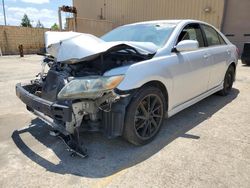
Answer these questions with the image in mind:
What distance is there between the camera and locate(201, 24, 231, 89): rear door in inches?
180

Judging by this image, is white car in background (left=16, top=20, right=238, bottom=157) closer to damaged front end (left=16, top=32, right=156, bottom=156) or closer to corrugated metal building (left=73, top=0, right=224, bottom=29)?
damaged front end (left=16, top=32, right=156, bottom=156)

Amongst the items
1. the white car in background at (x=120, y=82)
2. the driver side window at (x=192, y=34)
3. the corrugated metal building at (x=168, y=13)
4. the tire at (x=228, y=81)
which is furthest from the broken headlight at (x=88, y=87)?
the corrugated metal building at (x=168, y=13)

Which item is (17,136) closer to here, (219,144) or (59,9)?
(219,144)

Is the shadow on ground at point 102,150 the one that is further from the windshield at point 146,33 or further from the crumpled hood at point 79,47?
the windshield at point 146,33

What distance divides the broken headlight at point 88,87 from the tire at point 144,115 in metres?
0.37

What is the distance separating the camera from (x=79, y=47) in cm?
296

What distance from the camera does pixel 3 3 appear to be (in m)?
40.0

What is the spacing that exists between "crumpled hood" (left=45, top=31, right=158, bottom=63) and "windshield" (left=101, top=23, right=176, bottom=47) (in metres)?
0.33

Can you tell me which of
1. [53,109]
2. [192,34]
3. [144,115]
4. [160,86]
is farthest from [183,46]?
[53,109]

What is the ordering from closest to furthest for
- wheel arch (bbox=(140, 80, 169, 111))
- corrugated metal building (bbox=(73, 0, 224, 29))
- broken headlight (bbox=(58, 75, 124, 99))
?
broken headlight (bbox=(58, 75, 124, 99)), wheel arch (bbox=(140, 80, 169, 111)), corrugated metal building (bbox=(73, 0, 224, 29))

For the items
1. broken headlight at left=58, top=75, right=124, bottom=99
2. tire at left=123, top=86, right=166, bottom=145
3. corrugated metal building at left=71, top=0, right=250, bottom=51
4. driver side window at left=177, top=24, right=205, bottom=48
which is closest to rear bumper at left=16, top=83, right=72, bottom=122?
broken headlight at left=58, top=75, right=124, bottom=99

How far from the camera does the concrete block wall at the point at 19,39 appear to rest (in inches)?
786

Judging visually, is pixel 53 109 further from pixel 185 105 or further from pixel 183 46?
pixel 185 105

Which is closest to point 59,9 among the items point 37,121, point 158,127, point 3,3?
point 37,121
